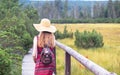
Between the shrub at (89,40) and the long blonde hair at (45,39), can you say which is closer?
the long blonde hair at (45,39)

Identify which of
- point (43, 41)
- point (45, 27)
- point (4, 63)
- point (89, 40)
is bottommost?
point (89, 40)

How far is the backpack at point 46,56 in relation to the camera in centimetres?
664

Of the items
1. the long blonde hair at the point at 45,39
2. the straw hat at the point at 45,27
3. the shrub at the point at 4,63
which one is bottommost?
the shrub at the point at 4,63

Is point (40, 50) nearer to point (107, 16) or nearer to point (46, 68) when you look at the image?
point (46, 68)

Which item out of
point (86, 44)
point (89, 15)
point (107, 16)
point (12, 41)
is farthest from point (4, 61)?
point (89, 15)

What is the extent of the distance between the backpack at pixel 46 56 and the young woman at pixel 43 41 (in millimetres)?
68

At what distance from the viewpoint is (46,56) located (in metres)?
Answer: 6.68

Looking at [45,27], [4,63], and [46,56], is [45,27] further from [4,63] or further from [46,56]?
[4,63]

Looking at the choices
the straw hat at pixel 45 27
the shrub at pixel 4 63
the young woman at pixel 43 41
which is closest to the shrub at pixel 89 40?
the young woman at pixel 43 41

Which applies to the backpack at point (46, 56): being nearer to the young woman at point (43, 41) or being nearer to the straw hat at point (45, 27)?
the young woman at point (43, 41)

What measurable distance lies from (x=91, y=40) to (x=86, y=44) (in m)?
0.93

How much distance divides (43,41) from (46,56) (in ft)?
0.81

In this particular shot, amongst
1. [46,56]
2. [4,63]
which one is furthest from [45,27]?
[4,63]

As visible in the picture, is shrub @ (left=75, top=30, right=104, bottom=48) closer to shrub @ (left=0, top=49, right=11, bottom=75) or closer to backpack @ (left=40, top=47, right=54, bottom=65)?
backpack @ (left=40, top=47, right=54, bottom=65)
